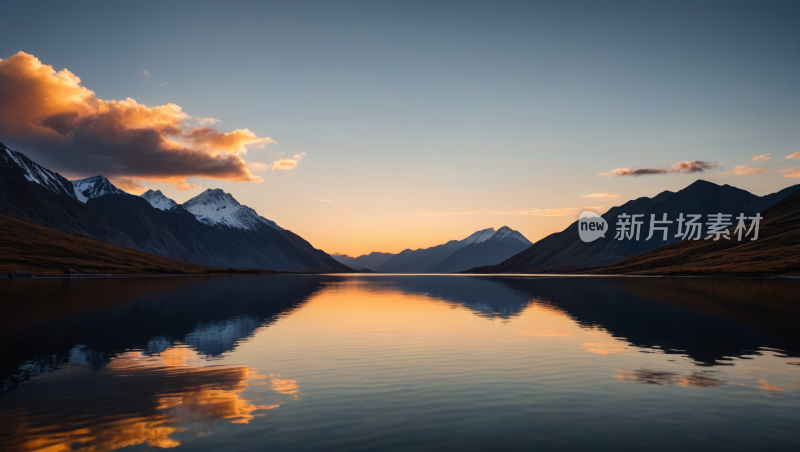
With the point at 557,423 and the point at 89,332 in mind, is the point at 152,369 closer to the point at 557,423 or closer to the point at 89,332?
the point at 89,332

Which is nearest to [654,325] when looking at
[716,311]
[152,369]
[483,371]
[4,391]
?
[716,311]

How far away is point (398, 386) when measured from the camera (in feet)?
74.1

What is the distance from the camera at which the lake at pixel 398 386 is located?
15.6 m

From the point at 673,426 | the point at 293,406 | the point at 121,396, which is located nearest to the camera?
the point at 673,426

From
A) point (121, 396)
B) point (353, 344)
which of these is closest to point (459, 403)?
point (121, 396)

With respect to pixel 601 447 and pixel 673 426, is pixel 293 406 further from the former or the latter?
pixel 673 426

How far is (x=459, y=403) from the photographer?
19.6 metres

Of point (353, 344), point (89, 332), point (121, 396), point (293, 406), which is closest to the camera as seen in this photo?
point (293, 406)

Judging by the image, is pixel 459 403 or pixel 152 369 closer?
pixel 459 403

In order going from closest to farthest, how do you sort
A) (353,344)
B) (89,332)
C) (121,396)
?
1. (121,396)
2. (353,344)
3. (89,332)

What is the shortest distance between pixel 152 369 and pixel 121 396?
6.12 metres

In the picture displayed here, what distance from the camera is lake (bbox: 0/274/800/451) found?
15.6 m

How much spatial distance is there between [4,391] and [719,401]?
99.4 ft

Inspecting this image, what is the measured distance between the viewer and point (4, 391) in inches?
830
